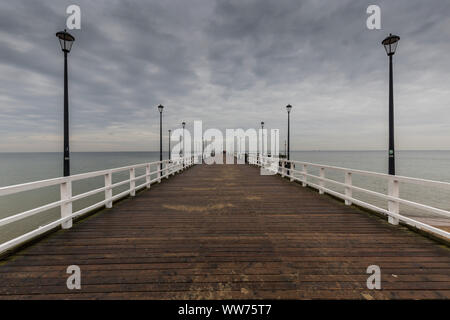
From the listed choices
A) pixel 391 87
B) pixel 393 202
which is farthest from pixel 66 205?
pixel 391 87

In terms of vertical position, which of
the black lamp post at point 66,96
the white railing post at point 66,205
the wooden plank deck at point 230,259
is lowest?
the wooden plank deck at point 230,259

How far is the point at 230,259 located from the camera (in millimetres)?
3129

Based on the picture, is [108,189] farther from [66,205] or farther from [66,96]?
[66,96]

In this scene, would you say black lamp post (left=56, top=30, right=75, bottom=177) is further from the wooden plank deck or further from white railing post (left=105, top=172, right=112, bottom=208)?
the wooden plank deck

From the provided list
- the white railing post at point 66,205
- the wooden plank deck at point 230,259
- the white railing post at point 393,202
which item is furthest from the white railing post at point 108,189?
the white railing post at point 393,202

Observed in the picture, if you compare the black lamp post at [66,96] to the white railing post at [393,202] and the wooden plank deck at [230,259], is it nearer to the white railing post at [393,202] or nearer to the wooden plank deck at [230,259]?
the wooden plank deck at [230,259]

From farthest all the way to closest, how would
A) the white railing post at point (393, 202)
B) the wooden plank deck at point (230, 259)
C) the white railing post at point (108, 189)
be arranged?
the white railing post at point (108, 189) → the white railing post at point (393, 202) → the wooden plank deck at point (230, 259)

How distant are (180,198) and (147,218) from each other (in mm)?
2107

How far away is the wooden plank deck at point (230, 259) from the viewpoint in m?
2.48

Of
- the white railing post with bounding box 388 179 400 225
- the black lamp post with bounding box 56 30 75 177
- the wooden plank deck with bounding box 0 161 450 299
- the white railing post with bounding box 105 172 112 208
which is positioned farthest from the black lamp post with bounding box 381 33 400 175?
the black lamp post with bounding box 56 30 75 177

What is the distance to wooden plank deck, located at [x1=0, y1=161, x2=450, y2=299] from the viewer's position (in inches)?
97.6
